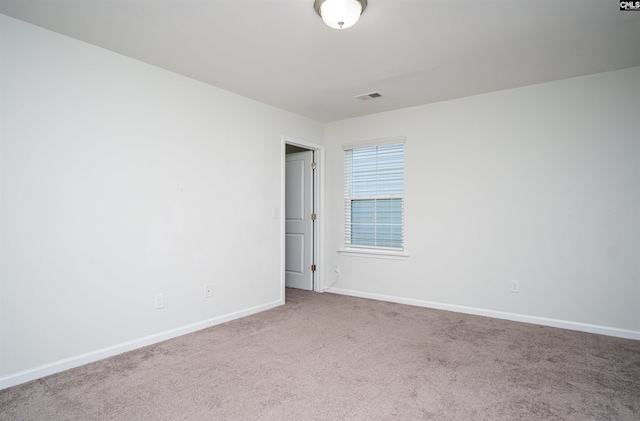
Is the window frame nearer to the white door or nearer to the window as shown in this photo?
the window

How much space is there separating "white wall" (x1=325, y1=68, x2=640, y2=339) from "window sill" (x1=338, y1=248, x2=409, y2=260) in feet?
0.26

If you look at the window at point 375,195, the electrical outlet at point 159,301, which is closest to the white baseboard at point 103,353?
the electrical outlet at point 159,301

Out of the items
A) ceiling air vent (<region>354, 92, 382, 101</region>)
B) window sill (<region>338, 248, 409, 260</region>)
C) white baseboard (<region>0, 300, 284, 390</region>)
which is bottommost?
white baseboard (<region>0, 300, 284, 390</region>)

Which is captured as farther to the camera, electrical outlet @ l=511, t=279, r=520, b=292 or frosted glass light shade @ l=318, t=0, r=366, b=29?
electrical outlet @ l=511, t=279, r=520, b=292

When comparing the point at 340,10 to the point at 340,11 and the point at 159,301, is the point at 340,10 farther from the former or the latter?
the point at 159,301

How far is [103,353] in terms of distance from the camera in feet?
9.27

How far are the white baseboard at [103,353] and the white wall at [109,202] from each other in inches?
0.4

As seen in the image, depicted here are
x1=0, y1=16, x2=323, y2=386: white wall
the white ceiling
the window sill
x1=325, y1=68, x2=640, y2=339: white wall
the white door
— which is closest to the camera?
the white ceiling

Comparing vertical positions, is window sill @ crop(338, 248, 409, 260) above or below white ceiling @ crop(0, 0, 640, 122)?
below

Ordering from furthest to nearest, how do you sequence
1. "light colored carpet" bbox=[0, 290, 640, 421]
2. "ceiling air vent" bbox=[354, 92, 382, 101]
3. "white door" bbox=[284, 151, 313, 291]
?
"white door" bbox=[284, 151, 313, 291], "ceiling air vent" bbox=[354, 92, 382, 101], "light colored carpet" bbox=[0, 290, 640, 421]

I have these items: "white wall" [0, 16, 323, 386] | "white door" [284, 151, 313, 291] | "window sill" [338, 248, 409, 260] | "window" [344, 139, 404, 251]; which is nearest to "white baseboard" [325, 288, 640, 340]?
"window sill" [338, 248, 409, 260]

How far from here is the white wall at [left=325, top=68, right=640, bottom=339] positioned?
10.9ft

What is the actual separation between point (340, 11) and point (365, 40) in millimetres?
607

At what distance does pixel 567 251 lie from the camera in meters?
3.54
